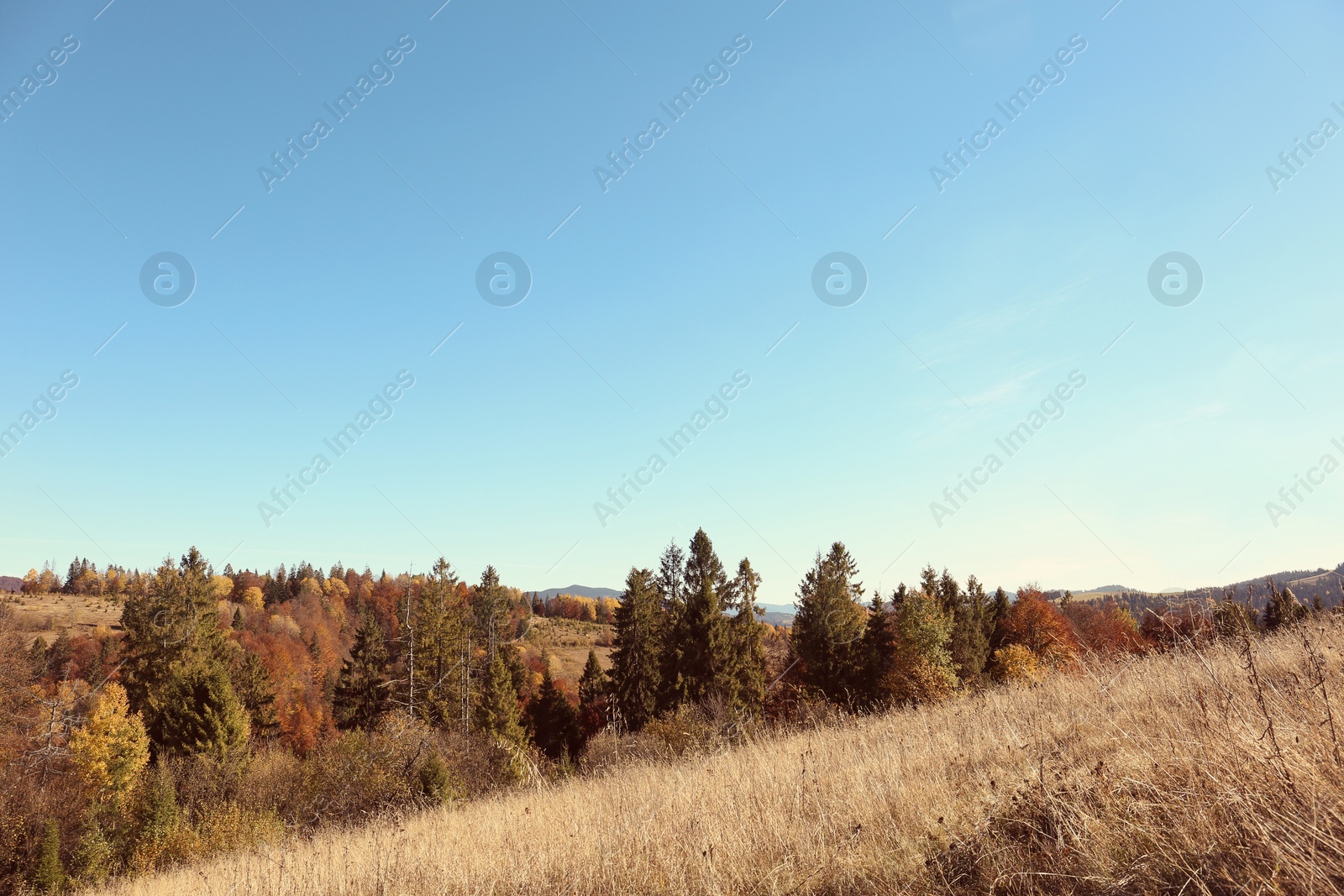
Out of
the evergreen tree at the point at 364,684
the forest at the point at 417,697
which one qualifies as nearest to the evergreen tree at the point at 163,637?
the forest at the point at 417,697

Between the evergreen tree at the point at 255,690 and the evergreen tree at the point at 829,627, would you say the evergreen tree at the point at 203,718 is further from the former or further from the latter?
the evergreen tree at the point at 829,627

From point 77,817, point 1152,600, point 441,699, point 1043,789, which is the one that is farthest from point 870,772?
point 441,699

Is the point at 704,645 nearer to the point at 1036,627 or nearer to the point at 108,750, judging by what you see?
the point at 1036,627

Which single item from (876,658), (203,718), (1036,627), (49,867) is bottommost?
(1036,627)

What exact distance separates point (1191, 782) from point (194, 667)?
188ft

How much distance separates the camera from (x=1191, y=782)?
4047 millimetres

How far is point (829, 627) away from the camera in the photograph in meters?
44.2

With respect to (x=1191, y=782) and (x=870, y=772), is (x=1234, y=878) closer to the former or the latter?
(x=1191, y=782)

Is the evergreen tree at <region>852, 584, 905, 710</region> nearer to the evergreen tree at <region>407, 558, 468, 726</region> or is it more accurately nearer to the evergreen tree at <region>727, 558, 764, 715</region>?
the evergreen tree at <region>727, 558, 764, 715</region>

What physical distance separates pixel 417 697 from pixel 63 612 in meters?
97.6

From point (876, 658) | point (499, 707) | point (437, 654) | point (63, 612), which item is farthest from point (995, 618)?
point (63, 612)

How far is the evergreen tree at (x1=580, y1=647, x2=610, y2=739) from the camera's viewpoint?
5184 centimetres

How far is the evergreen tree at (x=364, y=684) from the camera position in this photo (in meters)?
51.6

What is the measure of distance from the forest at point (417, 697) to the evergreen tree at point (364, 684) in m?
0.16
